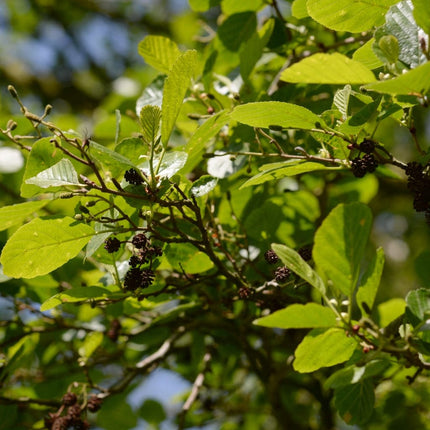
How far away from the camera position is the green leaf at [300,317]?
2.65 ft

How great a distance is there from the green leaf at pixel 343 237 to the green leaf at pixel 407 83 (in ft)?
0.63

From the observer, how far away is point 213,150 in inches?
58.7

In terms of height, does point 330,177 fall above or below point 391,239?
above

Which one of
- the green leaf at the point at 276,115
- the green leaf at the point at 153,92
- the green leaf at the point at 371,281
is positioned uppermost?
the green leaf at the point at 276,115

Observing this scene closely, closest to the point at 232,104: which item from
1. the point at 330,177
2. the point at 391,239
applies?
the point at 330,177

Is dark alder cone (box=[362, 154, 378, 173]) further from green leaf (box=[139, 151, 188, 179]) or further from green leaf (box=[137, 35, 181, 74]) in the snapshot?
green leaf (box=[137, 35, 181, 74])

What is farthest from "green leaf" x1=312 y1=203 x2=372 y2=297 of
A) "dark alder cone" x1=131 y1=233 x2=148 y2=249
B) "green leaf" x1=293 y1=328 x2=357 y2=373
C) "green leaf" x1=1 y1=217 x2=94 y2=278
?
"green leaf" x1=1 y1=217 x2=94 y2=278

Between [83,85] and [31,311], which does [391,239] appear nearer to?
[83,85]

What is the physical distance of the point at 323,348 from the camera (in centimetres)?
92

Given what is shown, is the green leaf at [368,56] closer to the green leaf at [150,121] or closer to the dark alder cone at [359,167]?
the dark alder cone at [359,167]

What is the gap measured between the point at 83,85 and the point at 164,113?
4.02 metres

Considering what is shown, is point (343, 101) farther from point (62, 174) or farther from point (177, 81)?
point (62, 174)

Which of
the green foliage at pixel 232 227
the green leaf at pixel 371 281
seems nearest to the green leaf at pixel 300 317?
the green foliage at pixel 232 227

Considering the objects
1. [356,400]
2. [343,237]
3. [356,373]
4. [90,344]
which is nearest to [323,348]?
[356,373]
